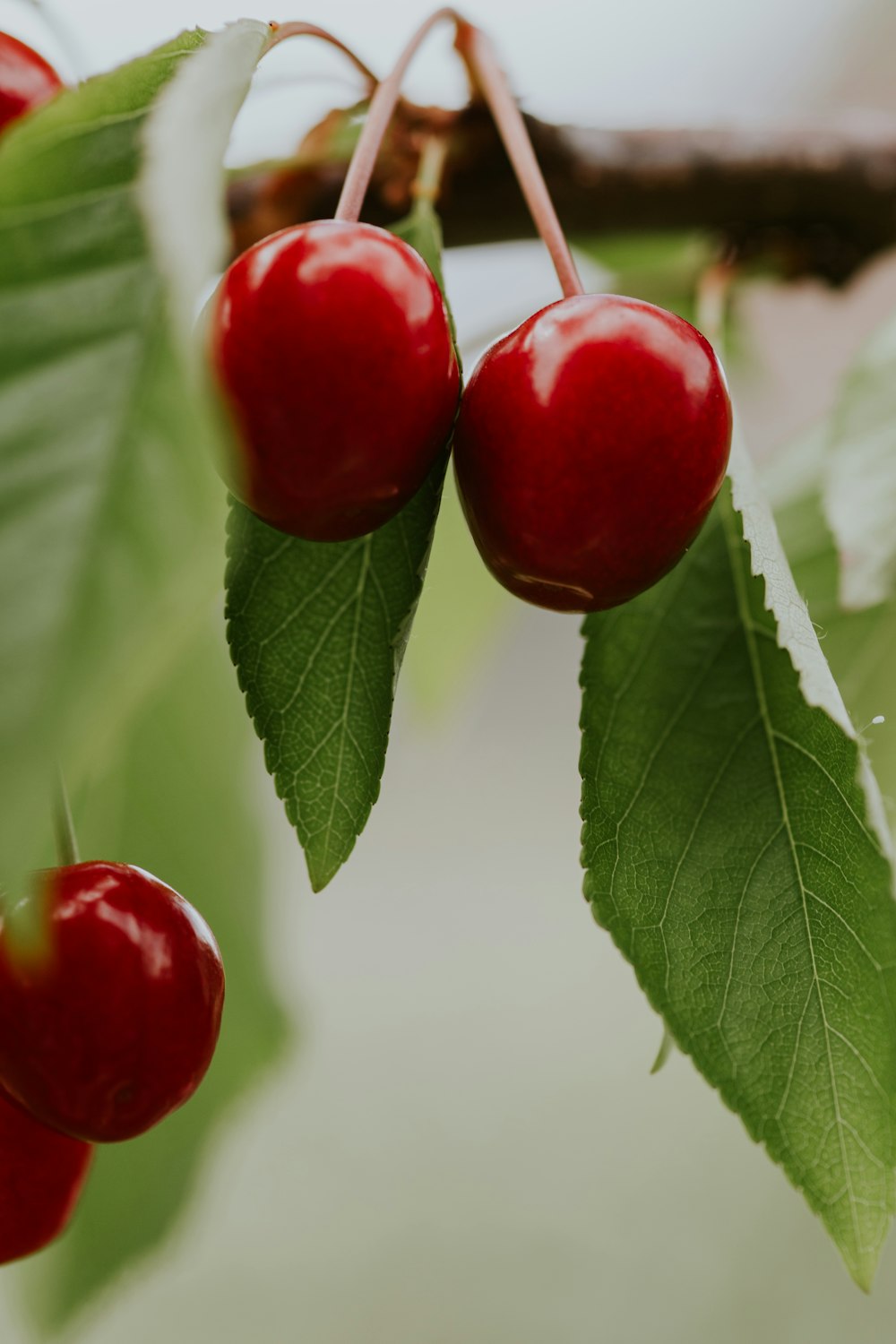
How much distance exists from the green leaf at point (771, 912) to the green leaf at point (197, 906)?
15.1 inches

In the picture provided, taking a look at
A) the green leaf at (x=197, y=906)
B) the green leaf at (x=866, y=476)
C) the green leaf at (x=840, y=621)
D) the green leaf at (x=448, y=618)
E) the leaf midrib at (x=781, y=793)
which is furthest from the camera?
the green leaf at (x=448, y=618)

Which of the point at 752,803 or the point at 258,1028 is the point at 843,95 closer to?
the point at 258,1028

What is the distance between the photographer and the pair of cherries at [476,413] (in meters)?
0.34

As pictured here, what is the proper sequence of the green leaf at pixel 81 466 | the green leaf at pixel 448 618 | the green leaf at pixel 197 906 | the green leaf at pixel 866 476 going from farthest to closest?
the green leaf at pixel 448 618, the green leaf at pixel 197 906, the green leaf at pixel 866 476, the green leaf at pixel 81 466

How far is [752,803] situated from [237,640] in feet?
0.62

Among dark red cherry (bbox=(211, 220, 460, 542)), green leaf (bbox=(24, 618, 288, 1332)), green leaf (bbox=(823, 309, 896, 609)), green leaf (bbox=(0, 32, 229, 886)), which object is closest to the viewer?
green leaf (bbox=(0, 32, 229, 886))

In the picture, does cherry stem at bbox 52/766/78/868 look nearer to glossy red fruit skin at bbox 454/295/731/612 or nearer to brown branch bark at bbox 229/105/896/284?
glossy red fruit skin at bbox 454/295/731/612

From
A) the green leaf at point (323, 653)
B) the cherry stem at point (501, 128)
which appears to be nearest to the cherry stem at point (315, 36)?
the cherry stem at point (501, 128)

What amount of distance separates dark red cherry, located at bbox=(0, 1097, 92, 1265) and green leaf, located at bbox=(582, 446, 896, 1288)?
0.21 m

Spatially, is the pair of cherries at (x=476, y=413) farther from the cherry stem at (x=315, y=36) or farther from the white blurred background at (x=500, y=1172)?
the white blurred background at (x=500, y=1172)

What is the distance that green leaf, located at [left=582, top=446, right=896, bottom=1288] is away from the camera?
17.1 inches

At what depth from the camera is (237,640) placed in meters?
0.45

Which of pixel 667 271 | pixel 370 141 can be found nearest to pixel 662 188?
pixel 667 271

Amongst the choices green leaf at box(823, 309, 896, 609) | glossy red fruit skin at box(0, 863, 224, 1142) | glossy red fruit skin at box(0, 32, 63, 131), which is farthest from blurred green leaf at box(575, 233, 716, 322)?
glossy red fruit skin at box(0, 863, 224, 1142)
